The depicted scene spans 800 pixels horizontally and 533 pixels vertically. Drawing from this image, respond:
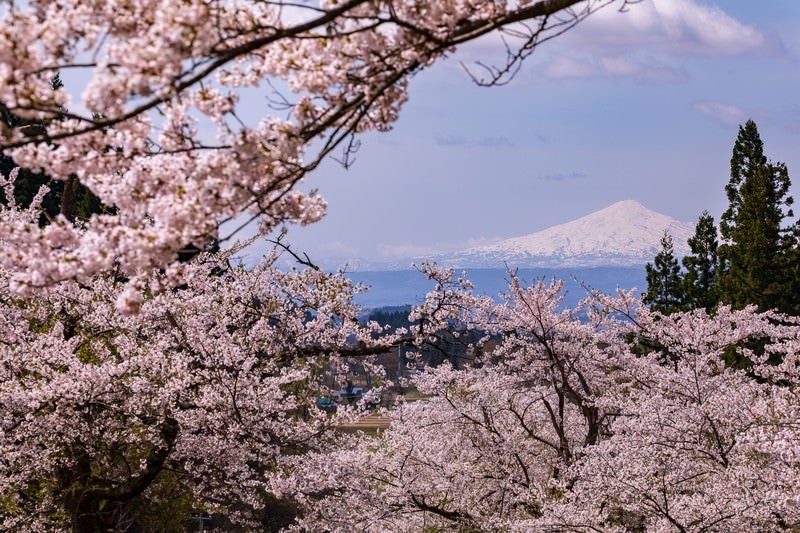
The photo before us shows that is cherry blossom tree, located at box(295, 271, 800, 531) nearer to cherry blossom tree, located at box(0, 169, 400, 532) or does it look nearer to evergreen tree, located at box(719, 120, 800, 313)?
cherry blossom tree, located at box(0, 169, 400, 532)

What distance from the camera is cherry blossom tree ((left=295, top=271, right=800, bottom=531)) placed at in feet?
29.6

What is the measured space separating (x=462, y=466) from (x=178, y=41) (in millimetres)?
10766

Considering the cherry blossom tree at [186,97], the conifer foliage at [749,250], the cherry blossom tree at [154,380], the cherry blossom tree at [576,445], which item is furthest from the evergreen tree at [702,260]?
the cherry blossom tree at [186,97]

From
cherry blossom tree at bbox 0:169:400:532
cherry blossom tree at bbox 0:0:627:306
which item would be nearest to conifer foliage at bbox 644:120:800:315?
cherry blossom tree at bbox 0:169:400:532

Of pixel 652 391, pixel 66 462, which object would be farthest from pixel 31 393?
pixel 652 391

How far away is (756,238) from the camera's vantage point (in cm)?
3281

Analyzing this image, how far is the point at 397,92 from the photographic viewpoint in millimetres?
4488

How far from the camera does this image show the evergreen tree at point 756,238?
31812 millimetres

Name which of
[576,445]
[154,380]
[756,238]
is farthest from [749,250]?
[154,380]

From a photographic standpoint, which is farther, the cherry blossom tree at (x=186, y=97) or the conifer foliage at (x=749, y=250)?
the conifer foliage at (x=749, y=250)

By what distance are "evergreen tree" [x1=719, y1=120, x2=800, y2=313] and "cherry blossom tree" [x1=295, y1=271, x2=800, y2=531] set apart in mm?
13670

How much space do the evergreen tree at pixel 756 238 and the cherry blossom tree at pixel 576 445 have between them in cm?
1367

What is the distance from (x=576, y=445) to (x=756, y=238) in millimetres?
23288

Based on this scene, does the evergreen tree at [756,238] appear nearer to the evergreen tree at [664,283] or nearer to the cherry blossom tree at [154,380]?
the evergreen tree at [664,283]
